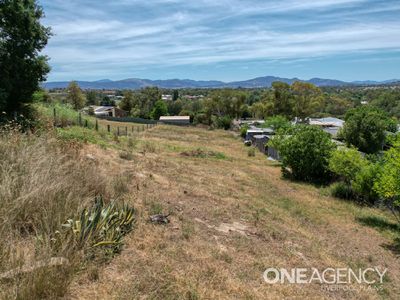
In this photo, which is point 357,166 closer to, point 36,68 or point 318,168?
point 318,168

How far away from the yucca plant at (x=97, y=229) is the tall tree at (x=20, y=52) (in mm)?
8693

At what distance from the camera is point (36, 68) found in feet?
42.7

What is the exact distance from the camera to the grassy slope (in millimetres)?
3998

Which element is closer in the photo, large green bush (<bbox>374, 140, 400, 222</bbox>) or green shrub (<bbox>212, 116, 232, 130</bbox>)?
large green bush (<bbox>374, 140, 400, 222</bbox>)

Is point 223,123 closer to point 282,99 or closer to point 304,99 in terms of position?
point 282,99

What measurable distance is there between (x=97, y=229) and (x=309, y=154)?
16873 millimetres

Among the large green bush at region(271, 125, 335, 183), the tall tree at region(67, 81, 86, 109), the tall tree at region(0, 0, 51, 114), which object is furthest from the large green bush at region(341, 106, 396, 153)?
the tall tree at region(67, 81, 86, 109)

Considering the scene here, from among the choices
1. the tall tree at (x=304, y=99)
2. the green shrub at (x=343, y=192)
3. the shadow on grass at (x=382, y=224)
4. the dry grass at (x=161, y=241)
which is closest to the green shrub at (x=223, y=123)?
the tall tree at (x=304, y=99)

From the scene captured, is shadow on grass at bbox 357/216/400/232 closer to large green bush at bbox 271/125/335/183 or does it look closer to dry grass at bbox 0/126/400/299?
dry grass at bbox 0/126/400/299

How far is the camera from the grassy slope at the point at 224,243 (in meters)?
4.00

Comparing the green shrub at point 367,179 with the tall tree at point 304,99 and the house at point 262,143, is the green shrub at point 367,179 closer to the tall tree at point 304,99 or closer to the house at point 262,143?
the house at point 262,143

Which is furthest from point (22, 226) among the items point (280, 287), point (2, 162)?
point (280, 287)

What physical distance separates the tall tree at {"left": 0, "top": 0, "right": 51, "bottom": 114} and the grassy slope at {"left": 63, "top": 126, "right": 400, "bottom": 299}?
4562 millimetres

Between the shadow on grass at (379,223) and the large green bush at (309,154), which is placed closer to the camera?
the shadow on grass at (379,223)
